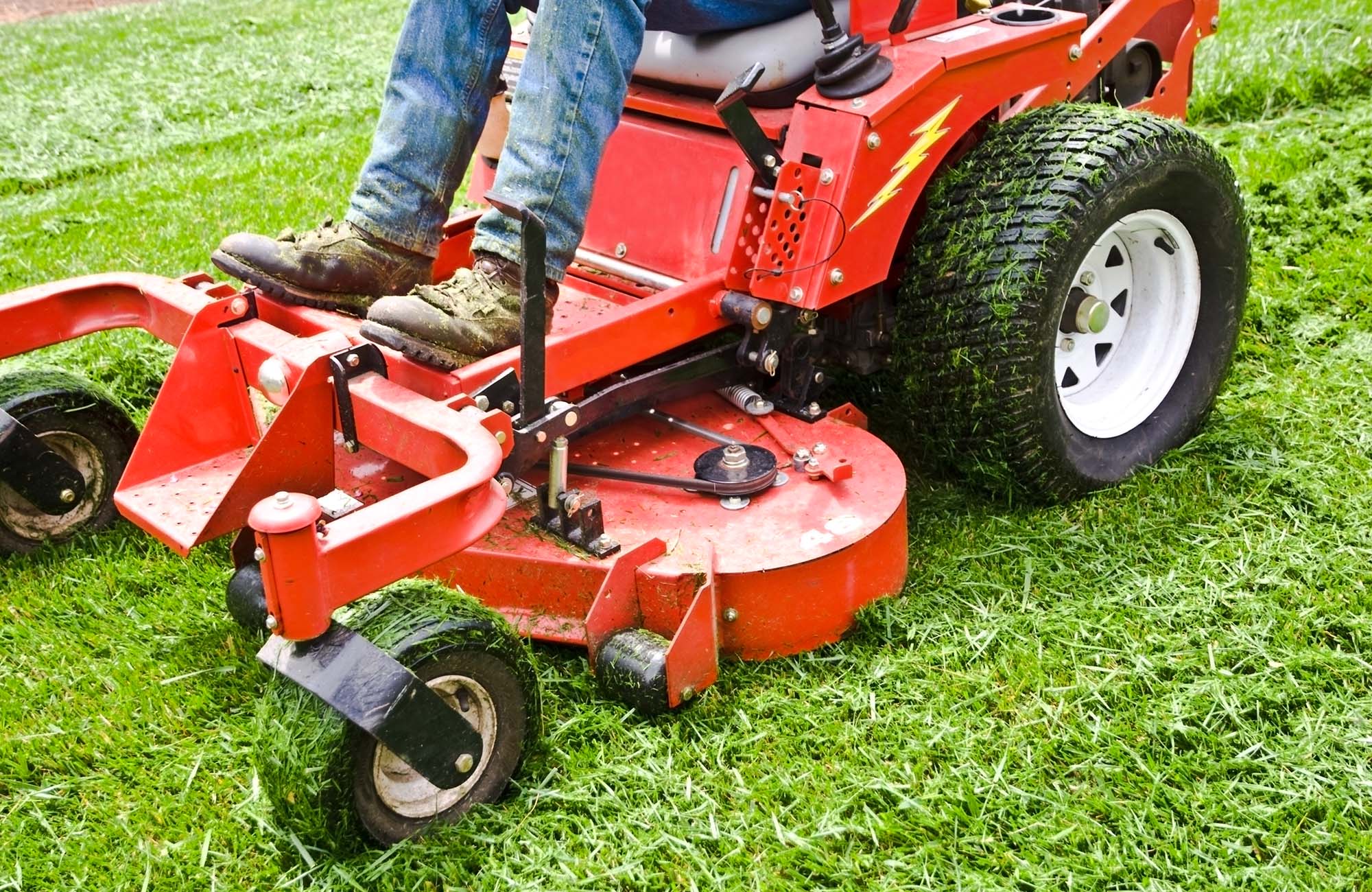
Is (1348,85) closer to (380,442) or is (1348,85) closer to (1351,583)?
(1351,583)

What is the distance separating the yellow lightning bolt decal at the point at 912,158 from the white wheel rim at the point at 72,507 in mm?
1603

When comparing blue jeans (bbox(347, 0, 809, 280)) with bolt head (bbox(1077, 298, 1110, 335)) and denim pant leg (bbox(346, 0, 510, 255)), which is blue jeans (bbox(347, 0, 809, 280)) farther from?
bolt head (bbox(1077, 298, 1110, 335))

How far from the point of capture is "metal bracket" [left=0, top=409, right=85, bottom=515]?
2.61 metres

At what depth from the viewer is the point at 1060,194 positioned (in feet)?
8.56

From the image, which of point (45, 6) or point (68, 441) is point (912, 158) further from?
point (45, 6)

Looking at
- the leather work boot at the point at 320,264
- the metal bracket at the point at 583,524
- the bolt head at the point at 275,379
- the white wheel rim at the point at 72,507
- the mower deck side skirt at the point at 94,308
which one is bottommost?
the white wheel rim at the point at 72,507

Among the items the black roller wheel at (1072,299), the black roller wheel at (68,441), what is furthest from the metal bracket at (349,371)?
the black roller wheel at (1072,299)

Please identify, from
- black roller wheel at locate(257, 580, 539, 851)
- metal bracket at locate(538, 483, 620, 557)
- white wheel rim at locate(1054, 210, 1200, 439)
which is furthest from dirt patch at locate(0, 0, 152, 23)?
black roller wheel at locate(257, 580, 539, 851)

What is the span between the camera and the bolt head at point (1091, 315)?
112 inches

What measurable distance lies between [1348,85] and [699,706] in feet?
14.3

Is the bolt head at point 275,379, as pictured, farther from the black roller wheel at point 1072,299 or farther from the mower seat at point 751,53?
the black roller wheel at point 1072,299

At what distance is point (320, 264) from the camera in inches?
101

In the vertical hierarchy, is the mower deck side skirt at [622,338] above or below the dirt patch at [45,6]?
above

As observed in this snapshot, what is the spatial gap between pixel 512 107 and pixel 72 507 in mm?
1268
